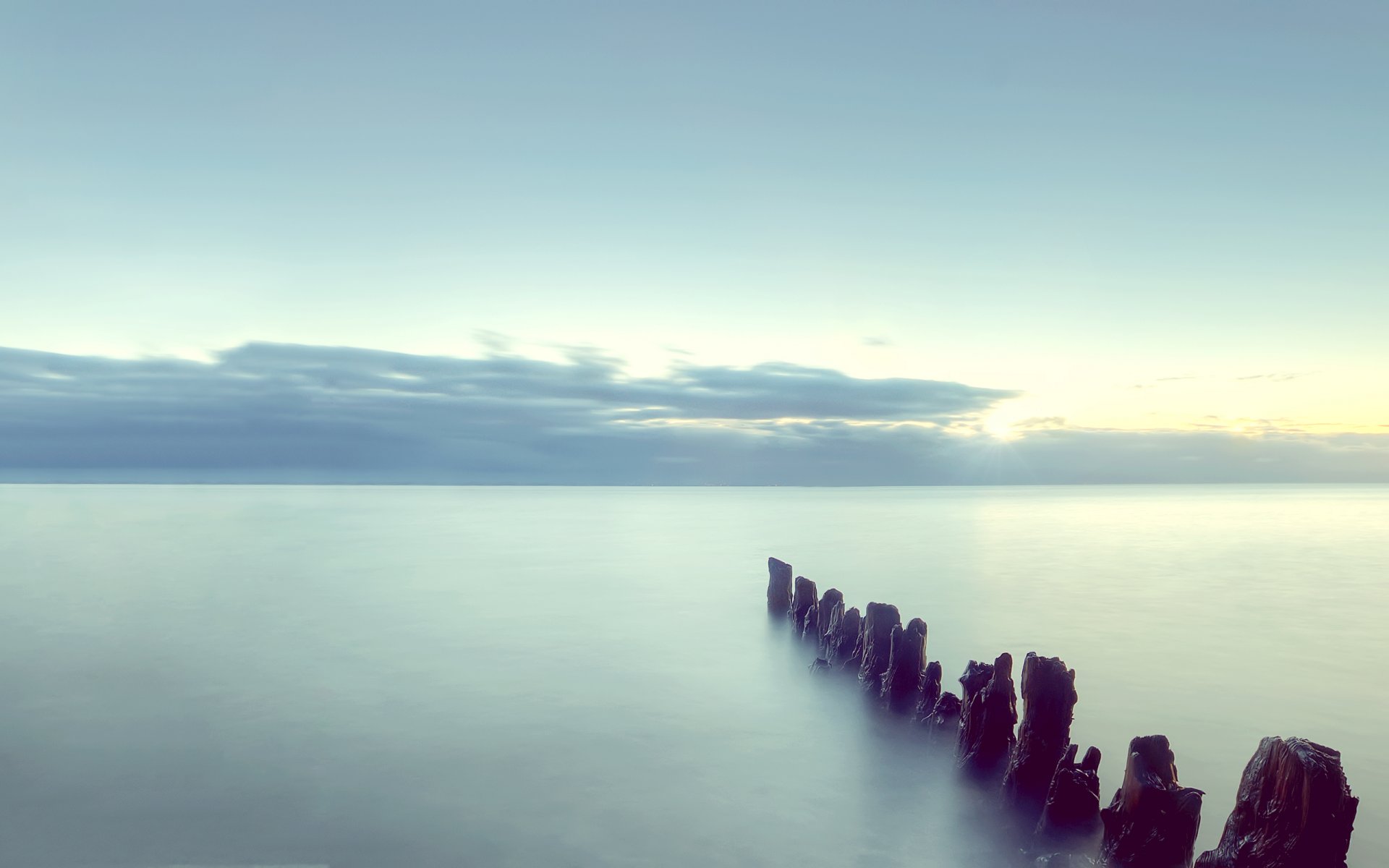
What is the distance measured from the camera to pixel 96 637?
1772 cm

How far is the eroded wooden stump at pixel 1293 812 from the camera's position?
5.37m

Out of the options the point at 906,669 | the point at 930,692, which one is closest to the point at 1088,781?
the point at 930,692

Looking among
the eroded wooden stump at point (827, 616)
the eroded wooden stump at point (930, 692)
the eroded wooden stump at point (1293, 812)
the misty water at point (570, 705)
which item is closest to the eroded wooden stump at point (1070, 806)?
the misty water at point (570, 705)

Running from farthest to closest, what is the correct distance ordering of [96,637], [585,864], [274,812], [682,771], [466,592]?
[466,592] → [96,637] → [682,771] → [274,812] → [585,864]

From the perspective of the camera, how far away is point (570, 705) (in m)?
13.1

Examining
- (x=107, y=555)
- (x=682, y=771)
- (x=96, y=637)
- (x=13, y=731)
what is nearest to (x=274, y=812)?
(x=682, y=771)

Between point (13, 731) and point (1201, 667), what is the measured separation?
64.6 ft

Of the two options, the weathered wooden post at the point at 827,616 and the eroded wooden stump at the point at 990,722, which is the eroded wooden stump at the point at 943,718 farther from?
the weathered wooden post at the point at 827,616

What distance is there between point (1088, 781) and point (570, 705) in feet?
25.2

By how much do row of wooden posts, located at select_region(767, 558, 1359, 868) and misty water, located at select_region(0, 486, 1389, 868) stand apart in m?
0.57

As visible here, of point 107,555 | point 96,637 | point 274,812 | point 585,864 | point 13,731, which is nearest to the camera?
point 585,864

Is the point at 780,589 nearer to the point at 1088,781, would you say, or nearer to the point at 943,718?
the point at 943,718

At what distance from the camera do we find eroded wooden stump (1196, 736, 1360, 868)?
17.6 feet

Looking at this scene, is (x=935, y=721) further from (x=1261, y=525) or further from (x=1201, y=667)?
(x=1261, y=525)
